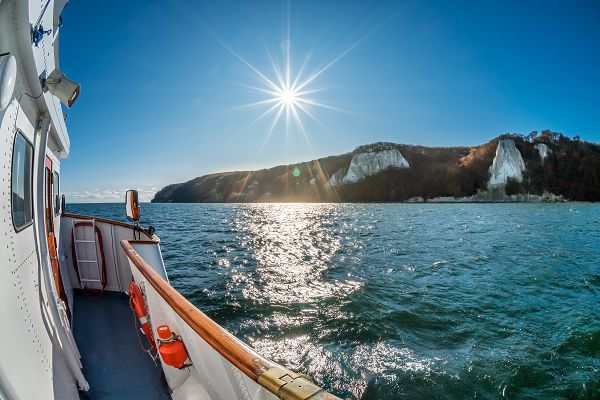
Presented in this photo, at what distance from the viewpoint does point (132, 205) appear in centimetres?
570

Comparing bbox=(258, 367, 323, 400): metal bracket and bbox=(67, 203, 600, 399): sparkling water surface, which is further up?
bbox=(258, 367, 323, 400): metal bracket

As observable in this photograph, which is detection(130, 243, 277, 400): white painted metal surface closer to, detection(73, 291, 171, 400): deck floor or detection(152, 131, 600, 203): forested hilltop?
detection(73, 291, 171, 400): deck floor

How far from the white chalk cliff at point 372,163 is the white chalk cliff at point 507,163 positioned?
93.6 ft

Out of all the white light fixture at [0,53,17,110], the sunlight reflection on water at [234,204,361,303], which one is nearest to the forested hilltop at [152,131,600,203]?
the sunlight reflection on water at [234,204,361,303]

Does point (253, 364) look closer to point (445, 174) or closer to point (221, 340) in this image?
point (221, 340)

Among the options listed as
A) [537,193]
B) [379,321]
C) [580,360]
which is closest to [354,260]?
[379,321]

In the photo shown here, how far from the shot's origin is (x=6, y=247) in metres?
2.40

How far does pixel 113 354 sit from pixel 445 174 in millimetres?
113496

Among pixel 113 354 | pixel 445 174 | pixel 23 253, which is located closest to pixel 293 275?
pixel 113 354

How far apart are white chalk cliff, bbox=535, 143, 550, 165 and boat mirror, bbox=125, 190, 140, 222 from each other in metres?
115

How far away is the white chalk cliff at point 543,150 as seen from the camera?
9031 cm

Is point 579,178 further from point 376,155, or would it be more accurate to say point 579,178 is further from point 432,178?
point 376,155

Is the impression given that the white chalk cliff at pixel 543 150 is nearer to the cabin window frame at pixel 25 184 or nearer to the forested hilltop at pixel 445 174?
the forested hilltop at pixel 445 174

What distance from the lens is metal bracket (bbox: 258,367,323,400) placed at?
4.90 ft
